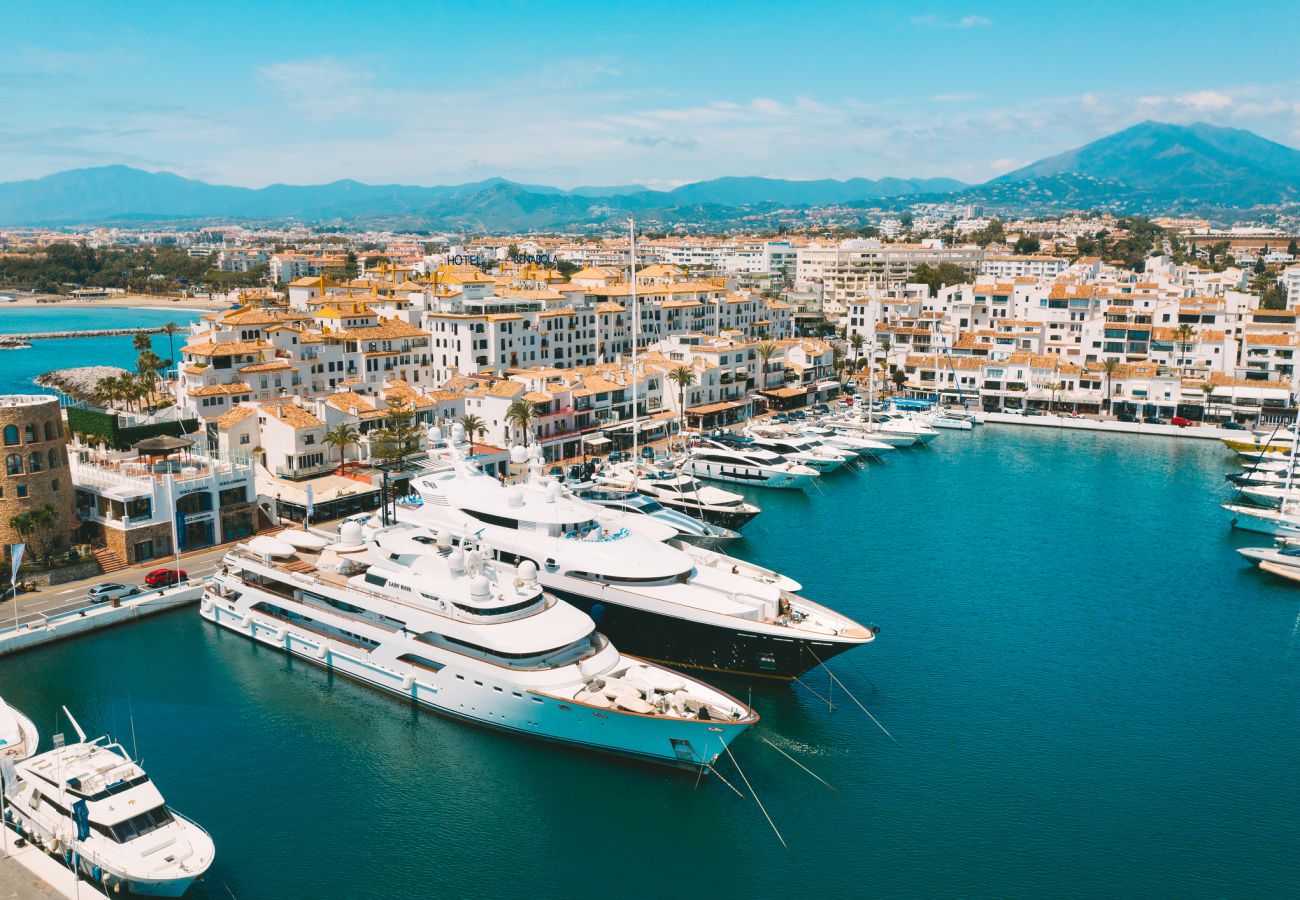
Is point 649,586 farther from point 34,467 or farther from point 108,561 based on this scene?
point 34,467

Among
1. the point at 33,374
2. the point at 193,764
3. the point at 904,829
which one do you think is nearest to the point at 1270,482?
the point at 904,829

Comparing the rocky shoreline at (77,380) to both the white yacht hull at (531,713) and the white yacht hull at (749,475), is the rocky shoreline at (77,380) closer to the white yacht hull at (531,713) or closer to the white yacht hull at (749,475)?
the white yacht hull at (749,475)

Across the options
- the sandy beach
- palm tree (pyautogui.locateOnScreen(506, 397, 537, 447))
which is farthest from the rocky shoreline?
the sandy beach

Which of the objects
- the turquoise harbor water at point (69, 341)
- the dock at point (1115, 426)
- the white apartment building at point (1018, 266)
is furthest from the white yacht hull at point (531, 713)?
the white apartment building at point (1018, 266)

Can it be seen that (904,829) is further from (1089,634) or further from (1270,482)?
(1270,482)

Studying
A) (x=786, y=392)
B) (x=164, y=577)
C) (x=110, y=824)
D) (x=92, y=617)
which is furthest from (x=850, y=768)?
(x=786, y=392)
